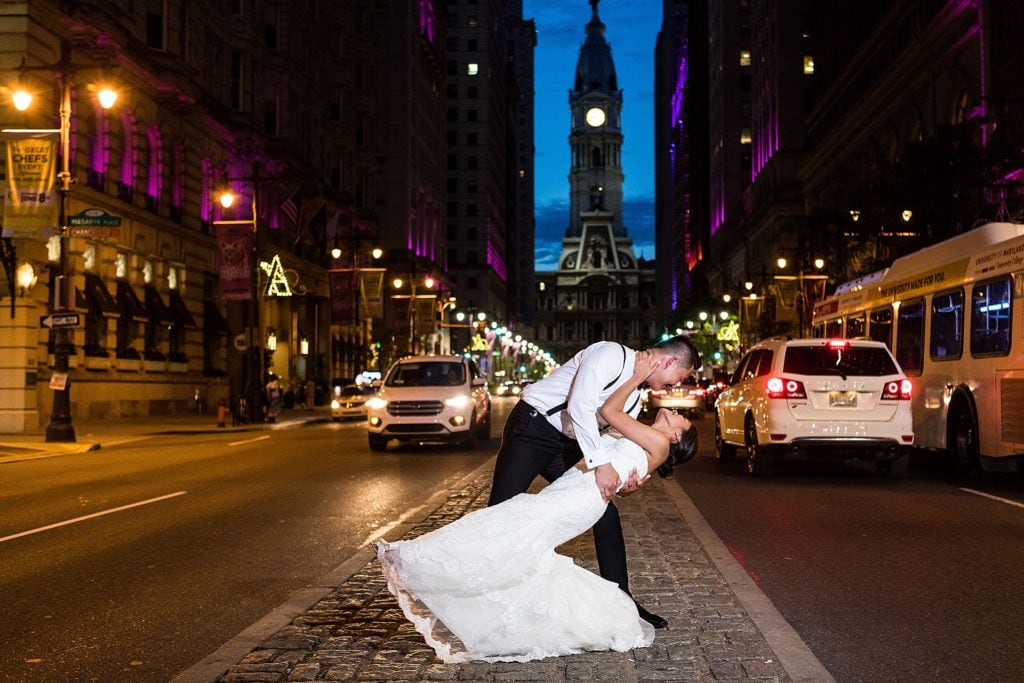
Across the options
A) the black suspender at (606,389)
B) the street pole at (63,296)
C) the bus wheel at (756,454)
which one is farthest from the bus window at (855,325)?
the black suspender at (606,389)

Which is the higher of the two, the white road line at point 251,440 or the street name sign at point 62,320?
the street name sign at point 62,320

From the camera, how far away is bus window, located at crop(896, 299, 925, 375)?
19.6 m

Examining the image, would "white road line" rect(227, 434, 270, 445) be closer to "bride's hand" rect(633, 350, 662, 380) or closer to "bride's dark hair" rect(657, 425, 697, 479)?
"bride's dark hair" rect(657, 425, 697, 479)

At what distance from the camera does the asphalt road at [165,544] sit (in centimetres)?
694

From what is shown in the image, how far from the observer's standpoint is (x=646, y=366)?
6438 millimetres

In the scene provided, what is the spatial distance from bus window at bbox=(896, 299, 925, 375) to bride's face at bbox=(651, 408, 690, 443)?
14.0 meters

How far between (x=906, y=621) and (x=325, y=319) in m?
60.8

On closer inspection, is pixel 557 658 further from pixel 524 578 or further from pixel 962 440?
pixel 962 440

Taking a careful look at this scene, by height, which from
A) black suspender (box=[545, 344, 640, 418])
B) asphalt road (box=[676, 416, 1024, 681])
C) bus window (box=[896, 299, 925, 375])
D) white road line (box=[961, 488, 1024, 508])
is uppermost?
bus window (box=[896, 299, 925, 375])

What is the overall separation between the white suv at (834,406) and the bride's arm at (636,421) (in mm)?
11012

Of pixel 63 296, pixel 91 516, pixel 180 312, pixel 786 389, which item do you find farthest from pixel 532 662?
pixel 180 312

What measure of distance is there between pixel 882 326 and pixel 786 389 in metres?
5.53

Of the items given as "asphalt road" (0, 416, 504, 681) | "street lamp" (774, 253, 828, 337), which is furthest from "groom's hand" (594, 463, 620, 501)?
"street lamp" (774, 253, 828, 337)

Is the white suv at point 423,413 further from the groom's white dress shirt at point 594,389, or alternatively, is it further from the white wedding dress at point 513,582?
the white wedding dress at point 513,582
